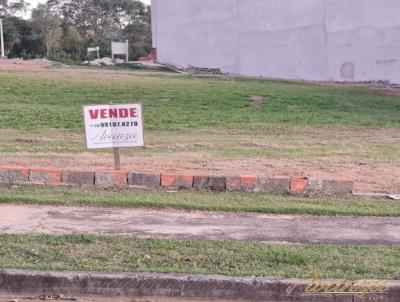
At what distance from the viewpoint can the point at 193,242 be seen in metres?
6.65

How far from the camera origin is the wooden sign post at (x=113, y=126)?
30.1ft

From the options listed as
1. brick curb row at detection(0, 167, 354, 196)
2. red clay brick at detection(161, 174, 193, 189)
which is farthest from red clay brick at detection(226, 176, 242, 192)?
red clay brick at detection(161, 174, 193, 189)

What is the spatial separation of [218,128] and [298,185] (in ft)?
23.3

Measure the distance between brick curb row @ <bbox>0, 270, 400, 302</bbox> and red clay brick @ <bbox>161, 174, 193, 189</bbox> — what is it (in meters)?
3.37

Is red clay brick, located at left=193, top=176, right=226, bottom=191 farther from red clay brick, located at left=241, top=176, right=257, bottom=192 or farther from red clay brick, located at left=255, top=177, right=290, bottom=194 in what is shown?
red clay brick, located at left=255, top=177, right=290, bottom=194

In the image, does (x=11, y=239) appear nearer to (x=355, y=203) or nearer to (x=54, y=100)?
(x=355, y=203)

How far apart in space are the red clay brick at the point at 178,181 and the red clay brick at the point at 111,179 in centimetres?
51

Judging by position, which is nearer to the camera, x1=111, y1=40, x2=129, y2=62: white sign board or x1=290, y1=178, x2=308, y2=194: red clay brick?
x1=290, y1=178, x2=308, y2=194: red clay brick

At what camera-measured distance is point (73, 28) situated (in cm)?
6128

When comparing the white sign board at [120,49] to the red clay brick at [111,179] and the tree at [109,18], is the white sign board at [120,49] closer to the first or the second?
the tree at [109,18]

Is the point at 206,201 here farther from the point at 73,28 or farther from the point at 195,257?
the point at 73,28

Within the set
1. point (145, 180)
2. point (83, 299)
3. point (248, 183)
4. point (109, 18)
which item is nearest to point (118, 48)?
point (109, 18)

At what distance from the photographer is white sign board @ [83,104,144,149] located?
9.19m
